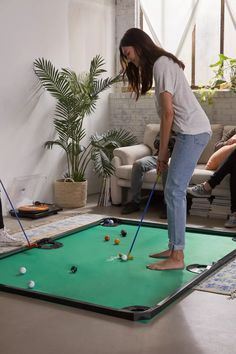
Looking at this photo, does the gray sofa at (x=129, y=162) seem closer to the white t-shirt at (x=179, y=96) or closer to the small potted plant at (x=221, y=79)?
the small potted plant at (x=221, y=79)

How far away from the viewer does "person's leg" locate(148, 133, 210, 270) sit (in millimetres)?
3396

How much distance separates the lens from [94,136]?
20.7 ft

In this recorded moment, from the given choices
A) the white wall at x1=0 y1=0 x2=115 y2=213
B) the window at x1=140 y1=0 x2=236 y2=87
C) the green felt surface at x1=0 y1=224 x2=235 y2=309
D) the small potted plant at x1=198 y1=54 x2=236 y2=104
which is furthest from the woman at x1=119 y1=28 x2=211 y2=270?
the window at x1=140 y1=0 x2=236 y2=87

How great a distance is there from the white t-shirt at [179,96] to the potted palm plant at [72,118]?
100 inches

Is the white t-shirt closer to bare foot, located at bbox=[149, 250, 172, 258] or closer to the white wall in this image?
bare foot, located at bbox=[149, 250, 172, 258]

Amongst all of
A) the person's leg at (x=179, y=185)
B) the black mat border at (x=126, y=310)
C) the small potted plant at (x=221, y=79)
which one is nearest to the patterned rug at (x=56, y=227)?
the black mat border at (x=126, y=310)

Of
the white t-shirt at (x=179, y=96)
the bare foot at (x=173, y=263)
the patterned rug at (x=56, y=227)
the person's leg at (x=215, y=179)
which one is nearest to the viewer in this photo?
the white t-shirt at (x=179, y=96)

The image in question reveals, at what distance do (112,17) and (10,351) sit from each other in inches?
206

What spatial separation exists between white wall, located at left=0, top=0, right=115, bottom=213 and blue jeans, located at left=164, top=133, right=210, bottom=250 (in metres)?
2.45

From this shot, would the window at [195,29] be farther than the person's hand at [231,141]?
Yes

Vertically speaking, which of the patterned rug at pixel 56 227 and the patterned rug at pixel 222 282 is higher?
the patterned rug at pixel 222 282

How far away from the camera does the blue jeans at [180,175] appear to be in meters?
3.39

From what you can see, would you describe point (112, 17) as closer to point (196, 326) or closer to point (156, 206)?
point (156, 206)

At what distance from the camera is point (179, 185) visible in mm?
3434
